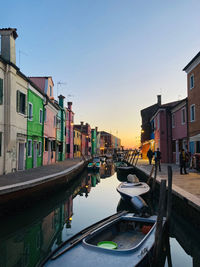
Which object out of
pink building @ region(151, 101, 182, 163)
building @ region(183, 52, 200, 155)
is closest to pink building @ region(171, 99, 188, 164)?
pink building @ region(151, 101, 182, 163)

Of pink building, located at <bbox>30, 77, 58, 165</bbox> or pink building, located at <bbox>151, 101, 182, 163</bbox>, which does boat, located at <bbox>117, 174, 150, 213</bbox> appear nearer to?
pink building, located at <bbox>30, 77, 58, 165</bbox>

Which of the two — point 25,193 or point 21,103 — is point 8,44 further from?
point 25,193

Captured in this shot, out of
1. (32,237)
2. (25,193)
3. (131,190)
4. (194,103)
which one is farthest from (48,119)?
(32,237)

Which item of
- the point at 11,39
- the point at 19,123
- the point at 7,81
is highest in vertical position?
the point at 11,39

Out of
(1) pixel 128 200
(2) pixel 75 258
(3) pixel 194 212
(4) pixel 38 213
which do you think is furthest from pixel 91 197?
(2) pixel 75 258

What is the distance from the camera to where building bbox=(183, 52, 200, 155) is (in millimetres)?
17000

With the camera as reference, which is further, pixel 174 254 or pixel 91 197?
pixel 91 197

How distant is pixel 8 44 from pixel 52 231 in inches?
460

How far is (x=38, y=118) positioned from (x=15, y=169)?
6.56 m

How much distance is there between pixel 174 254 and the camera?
5797 millimetres

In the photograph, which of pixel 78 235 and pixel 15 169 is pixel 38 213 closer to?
pixel 78 235

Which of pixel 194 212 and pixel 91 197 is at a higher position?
pixel 194 212

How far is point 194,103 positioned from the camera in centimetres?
1781

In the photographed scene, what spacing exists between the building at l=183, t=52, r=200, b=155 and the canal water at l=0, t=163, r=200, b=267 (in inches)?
362
